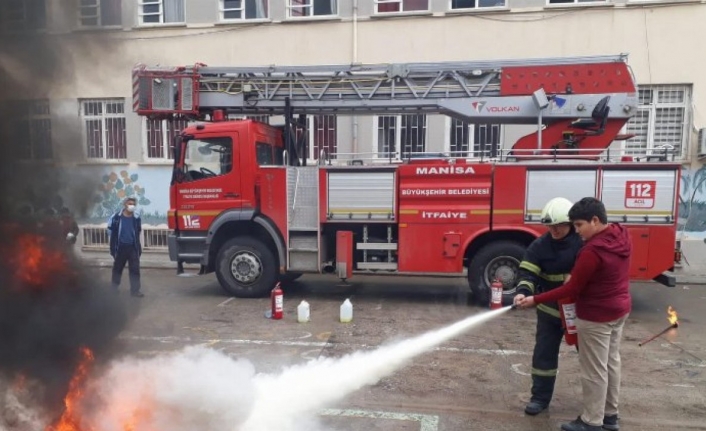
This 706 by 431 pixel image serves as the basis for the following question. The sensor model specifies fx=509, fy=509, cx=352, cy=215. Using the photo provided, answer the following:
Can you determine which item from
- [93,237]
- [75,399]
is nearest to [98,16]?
[75,399]

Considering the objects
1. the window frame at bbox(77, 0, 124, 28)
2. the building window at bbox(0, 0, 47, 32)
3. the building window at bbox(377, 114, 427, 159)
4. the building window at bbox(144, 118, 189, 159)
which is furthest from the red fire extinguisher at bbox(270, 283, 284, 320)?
the building window at bbox(144, 118, 189, 159)

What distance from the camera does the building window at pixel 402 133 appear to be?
1304 centimetres

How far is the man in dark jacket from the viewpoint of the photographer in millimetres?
8430

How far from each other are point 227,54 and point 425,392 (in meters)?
11.4

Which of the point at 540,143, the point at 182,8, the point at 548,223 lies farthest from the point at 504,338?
the point at 182,8

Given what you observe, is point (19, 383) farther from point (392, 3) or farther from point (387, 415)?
point (392, 3)

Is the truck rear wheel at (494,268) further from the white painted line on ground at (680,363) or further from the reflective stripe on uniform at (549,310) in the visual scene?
the reflective stripe on uniform at (549,310)

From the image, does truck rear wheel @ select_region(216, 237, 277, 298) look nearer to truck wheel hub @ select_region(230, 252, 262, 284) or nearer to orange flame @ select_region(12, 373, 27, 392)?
truck wheel hub @ select_region(230, 252, 262, 284)

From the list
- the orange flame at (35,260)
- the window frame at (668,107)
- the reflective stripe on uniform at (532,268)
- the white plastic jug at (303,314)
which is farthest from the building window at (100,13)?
the window frame at (668,107)

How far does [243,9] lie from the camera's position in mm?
13578

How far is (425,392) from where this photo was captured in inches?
183

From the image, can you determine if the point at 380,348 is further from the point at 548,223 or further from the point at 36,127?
the point at 36,127

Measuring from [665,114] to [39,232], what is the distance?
13.2 metres

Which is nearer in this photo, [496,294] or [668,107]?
[496,294]
